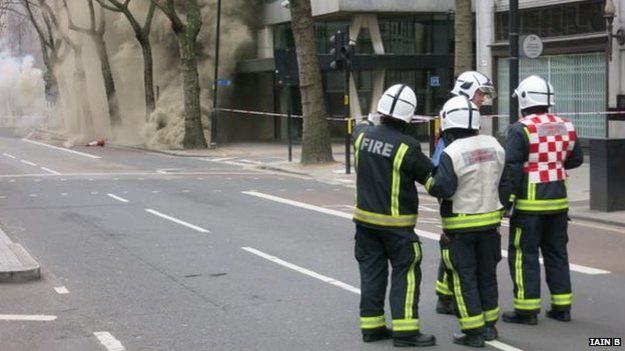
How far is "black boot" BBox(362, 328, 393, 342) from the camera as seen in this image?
6.18 meters

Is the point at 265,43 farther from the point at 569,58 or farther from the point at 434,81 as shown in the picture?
the point at 569,58

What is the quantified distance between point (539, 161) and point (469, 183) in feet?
3.33

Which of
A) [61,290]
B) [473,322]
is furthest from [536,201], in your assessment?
[61,290]

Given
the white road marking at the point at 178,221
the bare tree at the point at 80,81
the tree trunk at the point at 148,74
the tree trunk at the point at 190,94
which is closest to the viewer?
the white road marking at the point at 178,221

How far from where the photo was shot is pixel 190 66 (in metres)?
32.3

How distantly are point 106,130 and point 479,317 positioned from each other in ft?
129

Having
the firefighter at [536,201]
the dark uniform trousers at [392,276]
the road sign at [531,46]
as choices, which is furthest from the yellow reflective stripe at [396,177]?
the road sign at [531,46]

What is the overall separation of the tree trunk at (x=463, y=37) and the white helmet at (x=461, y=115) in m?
12.1

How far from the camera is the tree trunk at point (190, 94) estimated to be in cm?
3222

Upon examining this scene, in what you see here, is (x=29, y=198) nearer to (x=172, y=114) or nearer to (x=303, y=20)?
(x=303, y=20)

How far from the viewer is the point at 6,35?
3238 inches

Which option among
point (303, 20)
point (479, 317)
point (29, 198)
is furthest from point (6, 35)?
point (479, 317)

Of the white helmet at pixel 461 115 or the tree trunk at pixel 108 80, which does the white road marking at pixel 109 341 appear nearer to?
the white helmet at pixel 461 115

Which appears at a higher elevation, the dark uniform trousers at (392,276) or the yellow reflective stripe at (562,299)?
the dark uniform trousers at (392,276)
